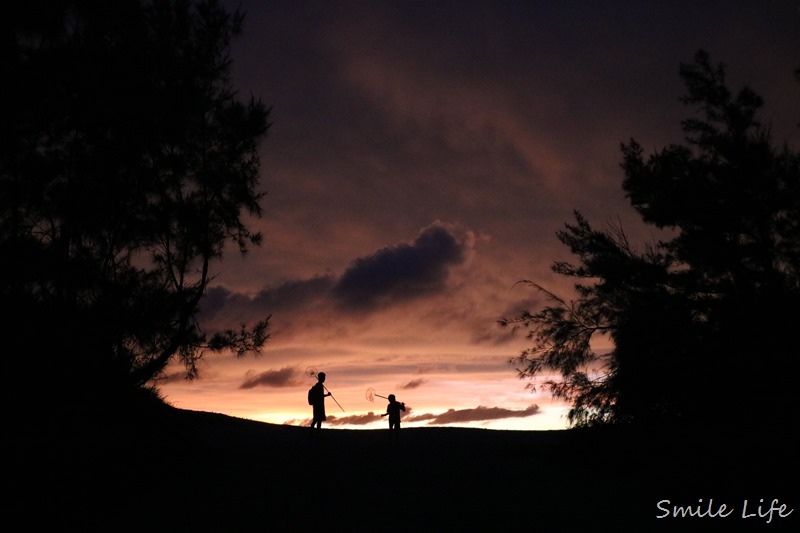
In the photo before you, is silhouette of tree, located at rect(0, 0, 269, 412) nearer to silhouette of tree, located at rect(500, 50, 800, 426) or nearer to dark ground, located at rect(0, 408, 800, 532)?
dark ground, located at rect(0, 408, 800, 532)

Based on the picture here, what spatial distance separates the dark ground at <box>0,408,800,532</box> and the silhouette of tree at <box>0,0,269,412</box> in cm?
186

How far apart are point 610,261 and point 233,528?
14.8 meters

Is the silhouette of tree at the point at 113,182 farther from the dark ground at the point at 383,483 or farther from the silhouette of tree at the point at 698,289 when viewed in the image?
the silhouette of tree at the point at 698,289

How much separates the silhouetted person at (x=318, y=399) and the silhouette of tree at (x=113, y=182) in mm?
2657

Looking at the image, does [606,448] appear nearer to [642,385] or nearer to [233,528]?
[642,385]

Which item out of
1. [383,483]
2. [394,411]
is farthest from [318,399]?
[383,483]

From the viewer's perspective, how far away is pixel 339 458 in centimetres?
1557

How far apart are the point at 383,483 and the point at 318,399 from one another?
6.19 metres

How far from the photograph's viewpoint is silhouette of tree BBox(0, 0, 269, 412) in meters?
13.0

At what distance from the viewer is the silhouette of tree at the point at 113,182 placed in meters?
Result: 13.0

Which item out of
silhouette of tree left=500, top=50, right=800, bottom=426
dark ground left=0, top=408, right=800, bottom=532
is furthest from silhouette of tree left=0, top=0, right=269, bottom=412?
silhouette of tree left=500, top=50, right=800, bottom=426

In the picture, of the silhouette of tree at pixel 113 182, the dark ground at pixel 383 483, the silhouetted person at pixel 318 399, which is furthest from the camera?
the silhouetted person at pixel 318 399

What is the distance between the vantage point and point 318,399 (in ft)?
59.3

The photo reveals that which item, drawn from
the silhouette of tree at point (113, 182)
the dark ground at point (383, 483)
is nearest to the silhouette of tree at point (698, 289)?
the dark ground at point (383, 483)
